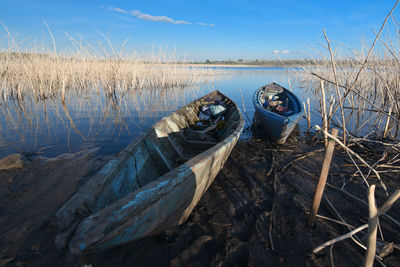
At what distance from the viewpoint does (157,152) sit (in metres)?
3.23

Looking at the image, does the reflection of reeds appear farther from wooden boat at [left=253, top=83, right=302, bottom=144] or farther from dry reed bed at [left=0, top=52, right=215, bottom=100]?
wooden boat at [left=253, top=83, right=302, bottom=144]

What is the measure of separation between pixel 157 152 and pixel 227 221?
1.52 metres

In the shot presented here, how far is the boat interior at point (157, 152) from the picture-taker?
2.11m

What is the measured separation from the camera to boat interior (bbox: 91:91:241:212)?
2.11m

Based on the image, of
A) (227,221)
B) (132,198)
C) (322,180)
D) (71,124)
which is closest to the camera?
(132,198)

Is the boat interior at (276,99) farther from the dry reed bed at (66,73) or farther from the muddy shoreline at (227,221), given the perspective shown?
the dry reed bed at (66,73)

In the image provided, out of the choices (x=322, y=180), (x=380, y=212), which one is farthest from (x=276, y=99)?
(x=380, y=212)

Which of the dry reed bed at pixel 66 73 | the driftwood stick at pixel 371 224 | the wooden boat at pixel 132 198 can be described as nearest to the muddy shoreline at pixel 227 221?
the wooden boat at pixel 132 198

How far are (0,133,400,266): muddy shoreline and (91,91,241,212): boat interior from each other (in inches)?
23.8

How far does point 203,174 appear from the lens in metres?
2.22

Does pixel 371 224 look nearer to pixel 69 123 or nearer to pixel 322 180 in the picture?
pixel 322 180

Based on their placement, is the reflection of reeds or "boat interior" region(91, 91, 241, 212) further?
the reflection of reeds

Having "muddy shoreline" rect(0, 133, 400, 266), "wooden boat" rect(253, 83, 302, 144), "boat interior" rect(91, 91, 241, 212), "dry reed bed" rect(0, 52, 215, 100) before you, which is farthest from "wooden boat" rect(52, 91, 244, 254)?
"dry reed bed" rect(0, 52, 215, 100)

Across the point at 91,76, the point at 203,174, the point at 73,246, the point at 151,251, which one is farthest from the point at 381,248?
the point at 91,76
